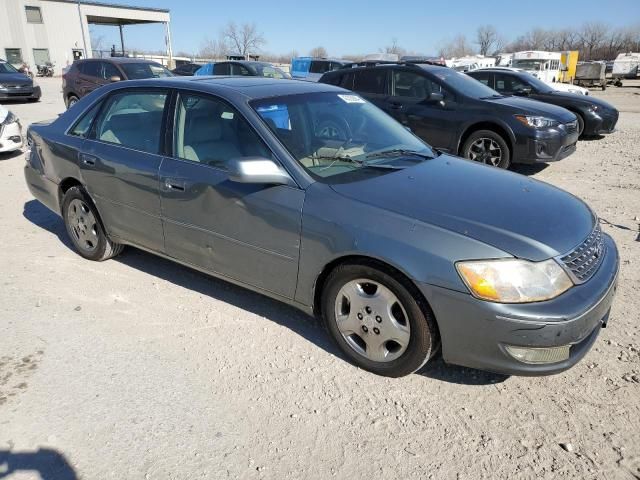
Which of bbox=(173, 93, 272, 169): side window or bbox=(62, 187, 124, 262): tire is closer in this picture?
bbox=(173, 93, 272, 169): side window

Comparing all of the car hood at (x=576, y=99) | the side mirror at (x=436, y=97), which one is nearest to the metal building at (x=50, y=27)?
the car hood at (x=576, y=99)

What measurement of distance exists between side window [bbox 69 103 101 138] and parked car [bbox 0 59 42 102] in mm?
16214

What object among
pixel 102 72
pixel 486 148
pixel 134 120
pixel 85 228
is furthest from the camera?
pixel 102 72

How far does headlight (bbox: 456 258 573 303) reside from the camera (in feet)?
8.08

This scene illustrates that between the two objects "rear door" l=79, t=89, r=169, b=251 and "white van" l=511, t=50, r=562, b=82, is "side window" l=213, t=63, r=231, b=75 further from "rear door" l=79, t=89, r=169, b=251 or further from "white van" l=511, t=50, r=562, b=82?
"white van" l=511, t=50, r=562, b=82

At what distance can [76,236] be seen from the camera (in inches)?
183

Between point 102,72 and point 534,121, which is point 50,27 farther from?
point 534,121

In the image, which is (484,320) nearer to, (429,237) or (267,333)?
(429,237)

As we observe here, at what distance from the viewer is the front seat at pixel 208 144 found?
340 cm

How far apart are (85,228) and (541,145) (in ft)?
19.6

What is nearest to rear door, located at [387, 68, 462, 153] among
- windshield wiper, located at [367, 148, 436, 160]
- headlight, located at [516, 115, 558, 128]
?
headlight, located at [516, 115, 558, 128]

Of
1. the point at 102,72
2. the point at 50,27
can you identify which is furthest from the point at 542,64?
the point at 50,27

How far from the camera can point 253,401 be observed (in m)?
2.78

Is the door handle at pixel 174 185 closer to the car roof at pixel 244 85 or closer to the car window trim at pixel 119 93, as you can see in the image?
the car window trim at pixel 119 93
